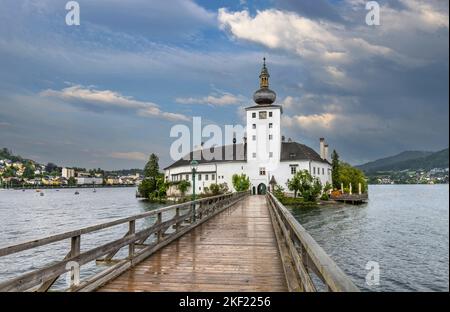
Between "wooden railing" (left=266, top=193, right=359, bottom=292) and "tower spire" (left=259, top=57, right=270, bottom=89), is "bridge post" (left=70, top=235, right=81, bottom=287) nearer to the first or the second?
"wooden railing" (left=266, top=193, right=359, bottom=292)

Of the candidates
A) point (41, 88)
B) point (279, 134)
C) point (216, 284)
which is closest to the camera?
point (216, 284)

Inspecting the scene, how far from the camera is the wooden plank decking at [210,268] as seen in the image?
6336 millimetres

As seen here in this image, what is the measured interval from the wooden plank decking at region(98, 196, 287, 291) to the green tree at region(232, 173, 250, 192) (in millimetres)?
59180

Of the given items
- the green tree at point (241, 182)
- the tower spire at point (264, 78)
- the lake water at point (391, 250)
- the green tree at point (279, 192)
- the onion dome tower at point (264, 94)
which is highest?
the tower spire at point (264, 78)

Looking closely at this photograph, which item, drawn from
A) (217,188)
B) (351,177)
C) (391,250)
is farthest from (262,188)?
(391,250)

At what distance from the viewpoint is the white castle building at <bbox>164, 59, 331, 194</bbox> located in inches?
2972

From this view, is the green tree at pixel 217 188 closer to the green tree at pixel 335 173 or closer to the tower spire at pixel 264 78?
the tower spire at pixel 264 78

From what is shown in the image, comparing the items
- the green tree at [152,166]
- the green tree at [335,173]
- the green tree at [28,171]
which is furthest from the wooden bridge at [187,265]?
the green tree at [28,171]

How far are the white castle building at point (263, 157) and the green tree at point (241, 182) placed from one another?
2071mm

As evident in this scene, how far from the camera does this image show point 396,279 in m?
19.2
